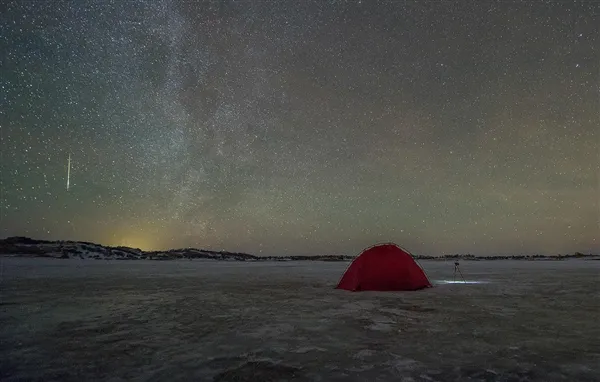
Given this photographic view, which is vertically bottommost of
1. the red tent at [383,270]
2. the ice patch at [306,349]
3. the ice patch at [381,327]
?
the ice patch at [381,327]

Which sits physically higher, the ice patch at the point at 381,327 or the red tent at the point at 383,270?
the red tent at the point at 383,270

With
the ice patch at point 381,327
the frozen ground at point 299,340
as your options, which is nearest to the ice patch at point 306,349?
the frozen ground at point 299,340

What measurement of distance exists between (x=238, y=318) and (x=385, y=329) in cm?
249

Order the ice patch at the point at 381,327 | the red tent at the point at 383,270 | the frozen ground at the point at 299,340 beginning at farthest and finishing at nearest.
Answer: the red tent at the point at 383,270 < the ice patch at the point at 381,327 < the frozen ground at the point at 299,340

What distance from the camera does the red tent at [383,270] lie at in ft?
33.4

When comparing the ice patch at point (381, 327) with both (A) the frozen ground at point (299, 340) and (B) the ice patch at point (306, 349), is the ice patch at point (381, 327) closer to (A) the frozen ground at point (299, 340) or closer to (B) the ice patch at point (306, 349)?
(A) the frozen ground at point (299, 340)

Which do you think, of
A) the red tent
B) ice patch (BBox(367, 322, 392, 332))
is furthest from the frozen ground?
the red tent

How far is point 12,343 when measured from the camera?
4402mm

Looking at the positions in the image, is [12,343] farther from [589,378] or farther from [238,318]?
[589,378]

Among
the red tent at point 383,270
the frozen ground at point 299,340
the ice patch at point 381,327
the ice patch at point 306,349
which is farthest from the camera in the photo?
the red tent at point 383,270

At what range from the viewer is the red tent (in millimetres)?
10188

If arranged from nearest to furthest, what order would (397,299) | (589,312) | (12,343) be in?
(12,343), (589,312), (397,299)

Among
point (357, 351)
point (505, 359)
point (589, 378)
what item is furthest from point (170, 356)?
point (589, 378)

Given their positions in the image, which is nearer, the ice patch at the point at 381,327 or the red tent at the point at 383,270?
the ice patch at the point at 381,327
